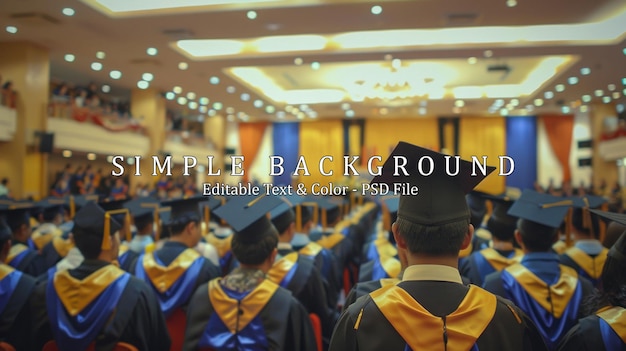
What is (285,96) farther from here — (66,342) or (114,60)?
(66,342)

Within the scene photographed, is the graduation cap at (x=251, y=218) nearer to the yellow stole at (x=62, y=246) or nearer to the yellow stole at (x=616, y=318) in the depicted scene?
the yellow stole at (x=616, y=318)

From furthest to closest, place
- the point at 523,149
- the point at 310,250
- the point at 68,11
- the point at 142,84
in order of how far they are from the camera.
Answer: the point at 523,149, the point at 142,84, the point at 68,11, the point at 310,250

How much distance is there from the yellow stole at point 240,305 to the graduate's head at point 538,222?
1.50 meters

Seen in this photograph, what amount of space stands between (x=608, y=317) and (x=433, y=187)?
804mm

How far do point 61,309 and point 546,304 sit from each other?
2467 millimetres

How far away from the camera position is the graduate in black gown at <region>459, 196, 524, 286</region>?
10.7ft

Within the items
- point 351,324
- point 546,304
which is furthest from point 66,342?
point 546,304

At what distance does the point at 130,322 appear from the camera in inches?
98.0

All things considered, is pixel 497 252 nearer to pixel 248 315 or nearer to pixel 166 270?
pixel 248 315

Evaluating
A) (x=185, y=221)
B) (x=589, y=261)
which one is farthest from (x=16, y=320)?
(x=589, y=261)

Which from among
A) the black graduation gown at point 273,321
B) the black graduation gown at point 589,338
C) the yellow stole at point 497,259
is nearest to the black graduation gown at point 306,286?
the black graduation gown at point 273,321

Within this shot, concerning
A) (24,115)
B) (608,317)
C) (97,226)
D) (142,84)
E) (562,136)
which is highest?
(142,84)

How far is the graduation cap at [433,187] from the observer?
1536mm

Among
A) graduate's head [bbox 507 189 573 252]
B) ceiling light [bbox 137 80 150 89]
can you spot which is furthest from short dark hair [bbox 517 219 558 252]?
ceiling light [bbox 137 80 150 89]
